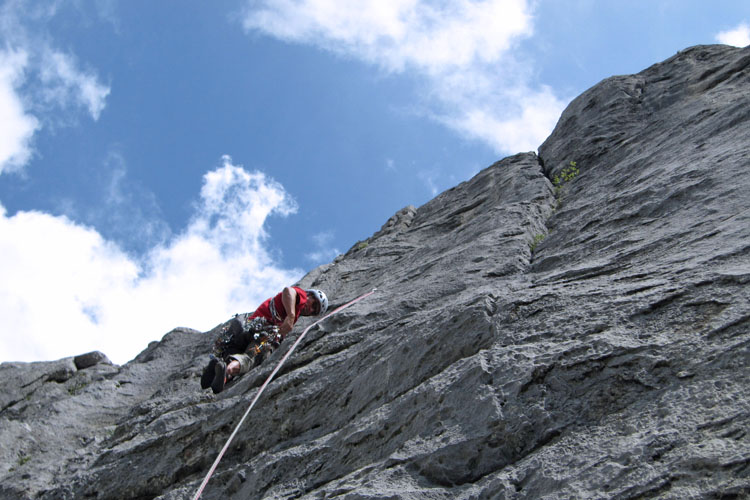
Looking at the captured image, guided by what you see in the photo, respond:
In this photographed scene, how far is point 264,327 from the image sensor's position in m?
10.0

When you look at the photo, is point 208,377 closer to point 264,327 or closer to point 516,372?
point 264,327

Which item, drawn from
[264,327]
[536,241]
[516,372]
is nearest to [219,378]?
[264,327]

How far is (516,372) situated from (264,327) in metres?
5.40

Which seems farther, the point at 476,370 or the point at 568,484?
the point at 476,370

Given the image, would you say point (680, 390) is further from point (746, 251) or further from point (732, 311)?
point (746, 251)

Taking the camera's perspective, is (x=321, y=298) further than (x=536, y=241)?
Yes

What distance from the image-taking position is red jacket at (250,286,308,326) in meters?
10.1

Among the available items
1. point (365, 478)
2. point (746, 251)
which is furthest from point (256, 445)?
point (746, 251)

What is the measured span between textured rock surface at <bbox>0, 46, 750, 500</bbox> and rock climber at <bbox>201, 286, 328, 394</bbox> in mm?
880

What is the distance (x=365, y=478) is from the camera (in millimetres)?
5168

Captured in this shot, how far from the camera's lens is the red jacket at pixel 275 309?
1015 cm

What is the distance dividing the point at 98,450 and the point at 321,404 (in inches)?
154

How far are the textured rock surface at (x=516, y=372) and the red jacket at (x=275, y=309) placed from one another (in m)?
1.21

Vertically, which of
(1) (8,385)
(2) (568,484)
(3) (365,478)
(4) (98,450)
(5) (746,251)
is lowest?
(2) (568,484)
